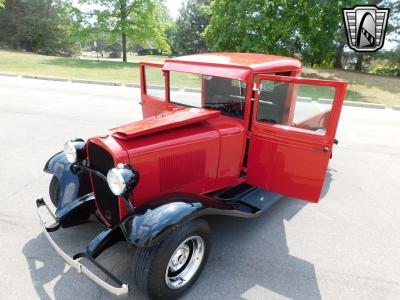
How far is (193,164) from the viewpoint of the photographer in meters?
3.09

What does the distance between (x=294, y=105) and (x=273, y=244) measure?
1.61m

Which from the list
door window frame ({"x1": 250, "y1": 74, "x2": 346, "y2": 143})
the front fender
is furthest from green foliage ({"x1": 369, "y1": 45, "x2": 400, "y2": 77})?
the front fender

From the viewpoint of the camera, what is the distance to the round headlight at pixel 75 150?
118 inches

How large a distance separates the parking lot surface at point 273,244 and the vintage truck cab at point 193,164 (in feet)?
1.02

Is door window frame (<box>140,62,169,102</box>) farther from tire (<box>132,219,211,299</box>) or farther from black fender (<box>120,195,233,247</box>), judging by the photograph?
tire (<box>132,219,211,299</box>)

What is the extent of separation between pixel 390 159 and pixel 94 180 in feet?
18.9

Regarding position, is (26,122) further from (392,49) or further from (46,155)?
(392,49)

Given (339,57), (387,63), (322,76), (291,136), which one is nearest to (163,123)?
(291,136)

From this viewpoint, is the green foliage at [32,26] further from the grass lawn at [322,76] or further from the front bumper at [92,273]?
the front bumper at [92,273]

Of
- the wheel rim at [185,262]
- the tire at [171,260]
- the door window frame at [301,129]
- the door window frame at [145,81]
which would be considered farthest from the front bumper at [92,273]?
the door window frame at [145,81]

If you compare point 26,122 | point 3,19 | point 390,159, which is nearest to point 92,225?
point 26,122

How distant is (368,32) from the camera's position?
13.1m

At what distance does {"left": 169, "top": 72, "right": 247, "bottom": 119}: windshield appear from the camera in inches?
135

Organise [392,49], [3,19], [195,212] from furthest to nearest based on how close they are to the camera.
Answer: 1. [3,19]
2. [392,49]
3. [195,212]
